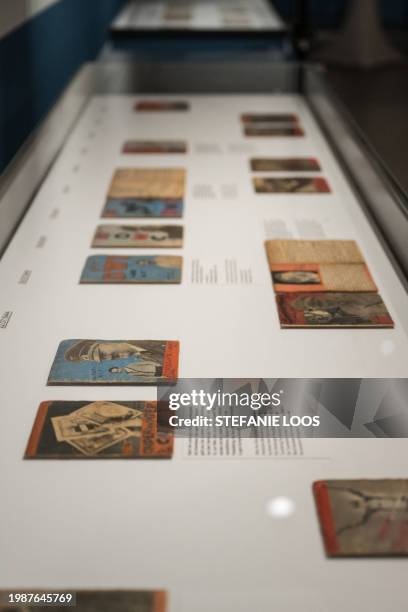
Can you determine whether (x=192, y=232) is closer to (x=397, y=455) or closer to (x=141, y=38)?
(x=397, y=455)

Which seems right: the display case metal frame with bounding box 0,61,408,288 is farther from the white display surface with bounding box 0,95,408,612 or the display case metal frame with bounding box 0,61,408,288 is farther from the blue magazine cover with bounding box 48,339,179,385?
the blue magazine cover with bounding box 48,339,179,385

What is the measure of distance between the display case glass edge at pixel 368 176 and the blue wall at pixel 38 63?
1204mm

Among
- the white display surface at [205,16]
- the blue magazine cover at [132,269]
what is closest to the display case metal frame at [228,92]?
the blue magazine cover at [132,269]

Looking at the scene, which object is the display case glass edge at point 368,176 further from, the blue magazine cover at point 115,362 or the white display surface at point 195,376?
the blue magazine cover at point 115,362

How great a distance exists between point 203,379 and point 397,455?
434 millimetres

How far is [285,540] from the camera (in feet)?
3.99

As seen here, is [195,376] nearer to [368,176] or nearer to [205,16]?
[368,176]

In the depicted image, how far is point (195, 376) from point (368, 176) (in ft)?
4.14

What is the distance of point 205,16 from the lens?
4941 millimetres

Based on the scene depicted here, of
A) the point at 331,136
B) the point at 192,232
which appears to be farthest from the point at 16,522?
the point at 331,136

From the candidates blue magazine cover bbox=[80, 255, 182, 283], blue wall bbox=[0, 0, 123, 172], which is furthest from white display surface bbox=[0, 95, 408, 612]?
blue wall bbox=[0, 0, 123, 172]

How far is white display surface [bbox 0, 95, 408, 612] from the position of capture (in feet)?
3.79

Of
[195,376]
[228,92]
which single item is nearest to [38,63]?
[228,92]

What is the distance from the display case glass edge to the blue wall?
1.20m
